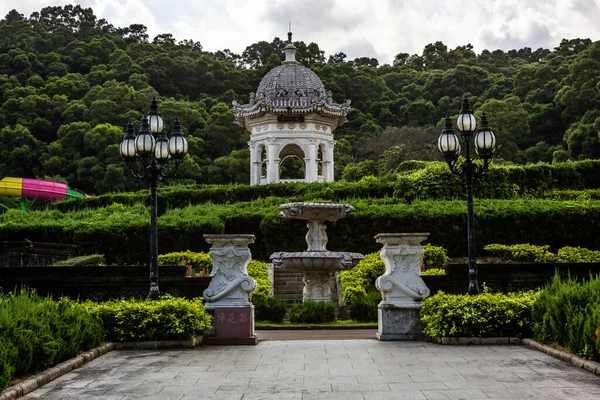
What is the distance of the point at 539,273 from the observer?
38.3 feet

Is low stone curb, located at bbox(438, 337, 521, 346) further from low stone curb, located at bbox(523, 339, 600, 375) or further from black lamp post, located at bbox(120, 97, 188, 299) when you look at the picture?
black lamp post, located at bbox(120, 97, 188, 299)

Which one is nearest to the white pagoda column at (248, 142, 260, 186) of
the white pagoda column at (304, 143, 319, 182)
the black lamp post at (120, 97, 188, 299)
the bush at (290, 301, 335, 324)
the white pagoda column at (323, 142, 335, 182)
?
the white pagoda column at (304, 143, 319, 182)

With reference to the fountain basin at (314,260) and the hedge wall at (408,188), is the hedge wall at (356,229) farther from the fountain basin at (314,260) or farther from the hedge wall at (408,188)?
the fountain basin at (314,260)

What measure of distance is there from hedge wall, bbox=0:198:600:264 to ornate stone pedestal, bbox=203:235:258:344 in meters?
10.8

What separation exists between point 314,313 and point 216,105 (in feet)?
108

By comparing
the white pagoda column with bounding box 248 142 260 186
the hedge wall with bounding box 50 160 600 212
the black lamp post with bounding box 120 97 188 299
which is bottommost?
the black lamp post with bounding box 120 97 188 299

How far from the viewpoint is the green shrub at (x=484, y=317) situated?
9953 millimetres

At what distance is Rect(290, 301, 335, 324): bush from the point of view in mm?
14633

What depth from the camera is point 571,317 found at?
8.30 metres

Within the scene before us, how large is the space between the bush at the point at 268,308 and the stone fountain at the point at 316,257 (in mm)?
1002

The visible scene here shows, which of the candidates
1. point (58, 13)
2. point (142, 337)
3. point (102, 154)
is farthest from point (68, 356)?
point (58, 13)

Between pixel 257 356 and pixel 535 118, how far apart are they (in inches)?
1552

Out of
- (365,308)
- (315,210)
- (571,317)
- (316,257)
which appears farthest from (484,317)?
(315,210)

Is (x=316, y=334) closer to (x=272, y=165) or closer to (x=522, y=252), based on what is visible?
(x=522, y=252)
